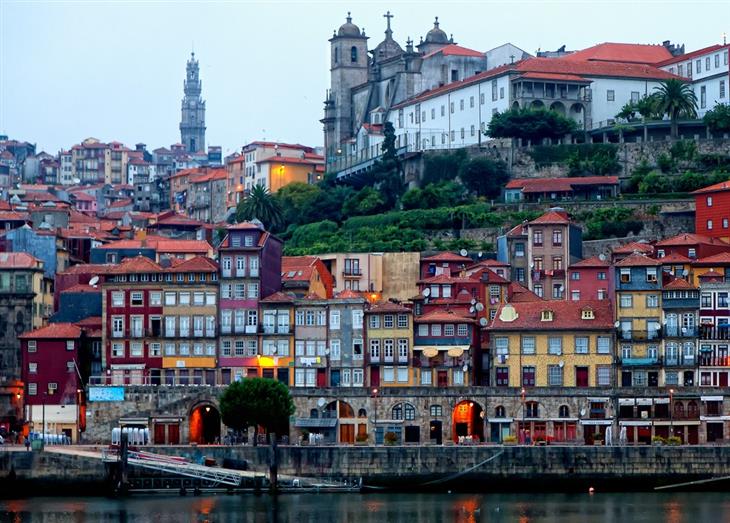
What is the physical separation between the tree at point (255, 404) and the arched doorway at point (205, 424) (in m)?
5.35

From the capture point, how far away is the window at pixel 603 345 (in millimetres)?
98562

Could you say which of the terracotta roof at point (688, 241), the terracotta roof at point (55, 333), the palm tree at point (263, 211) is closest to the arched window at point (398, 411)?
the terracotta roof at point (55, 333)

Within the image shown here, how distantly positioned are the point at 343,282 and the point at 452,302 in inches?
580

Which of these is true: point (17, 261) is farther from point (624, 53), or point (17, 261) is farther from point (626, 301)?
point (624, 53)

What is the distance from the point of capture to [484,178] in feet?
447

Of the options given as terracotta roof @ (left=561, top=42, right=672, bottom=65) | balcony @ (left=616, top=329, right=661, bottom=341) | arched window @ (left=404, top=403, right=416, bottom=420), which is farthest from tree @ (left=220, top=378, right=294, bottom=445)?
terracotta roof @ (left=561, top=42, right=672, bottom=65)

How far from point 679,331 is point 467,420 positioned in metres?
12.6

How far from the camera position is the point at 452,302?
105500mm

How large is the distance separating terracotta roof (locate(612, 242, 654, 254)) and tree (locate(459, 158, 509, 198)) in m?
21.9

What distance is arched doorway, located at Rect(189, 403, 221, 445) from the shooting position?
97.9 metres

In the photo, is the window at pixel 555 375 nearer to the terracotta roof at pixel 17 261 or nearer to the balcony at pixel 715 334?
the balcony at pixel 715 334

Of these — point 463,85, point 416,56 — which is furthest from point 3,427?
point 416,56

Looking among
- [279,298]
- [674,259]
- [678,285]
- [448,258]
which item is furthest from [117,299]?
[674,259]

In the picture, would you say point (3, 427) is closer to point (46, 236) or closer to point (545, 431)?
point (46, 236)
